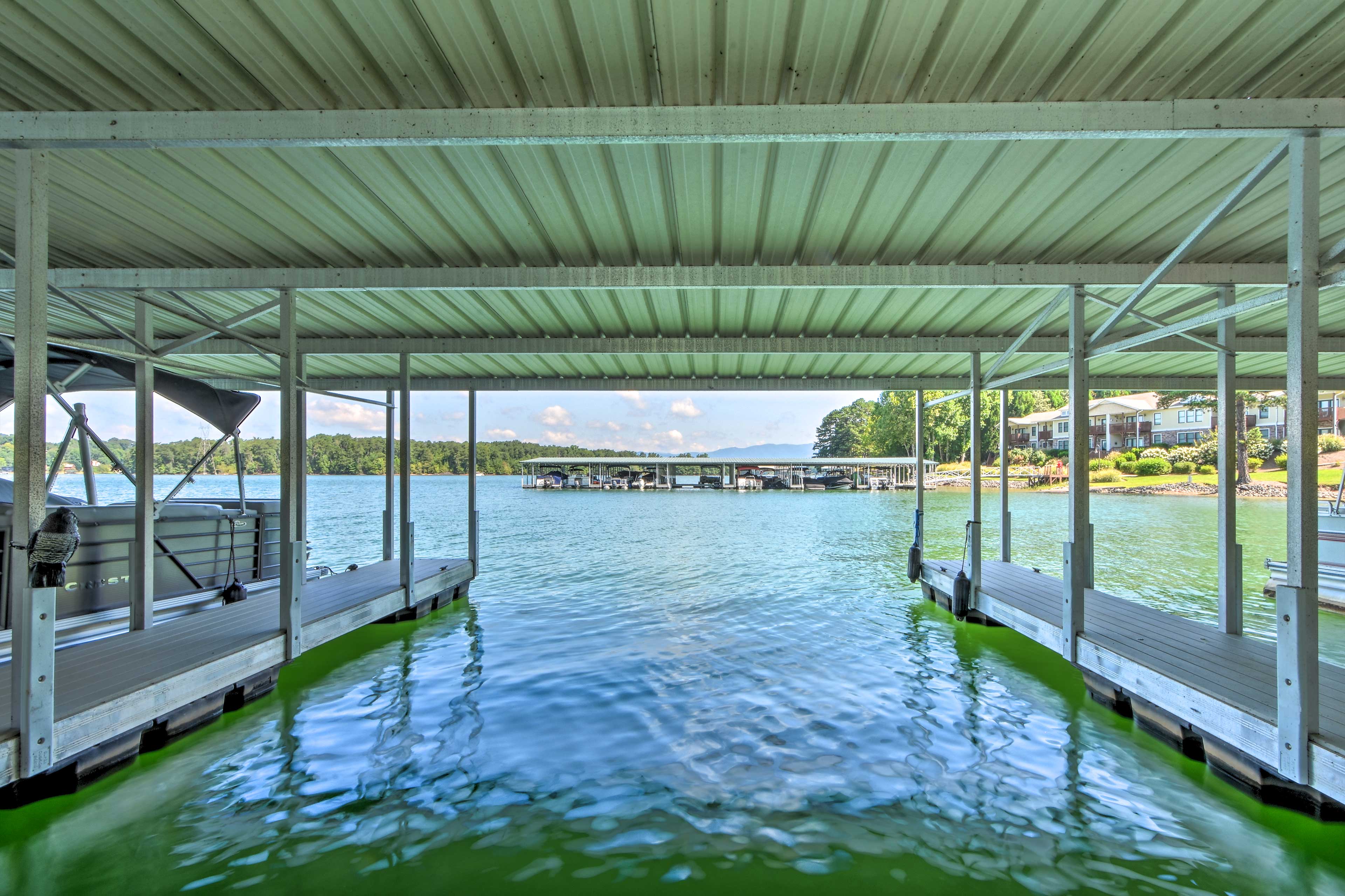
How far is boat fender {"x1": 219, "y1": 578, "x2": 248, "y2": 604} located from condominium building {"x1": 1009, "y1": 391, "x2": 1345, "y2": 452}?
5275 centimetres

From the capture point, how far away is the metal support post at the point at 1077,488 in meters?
5.81

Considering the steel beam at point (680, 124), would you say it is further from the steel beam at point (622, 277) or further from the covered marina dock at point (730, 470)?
the covered marina dock at point (730, 470)

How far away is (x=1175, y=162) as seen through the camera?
4.18 metres

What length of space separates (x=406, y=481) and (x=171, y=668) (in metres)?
4.49

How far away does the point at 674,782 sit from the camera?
4.25m

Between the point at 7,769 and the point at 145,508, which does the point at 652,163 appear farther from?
the point at 145,508

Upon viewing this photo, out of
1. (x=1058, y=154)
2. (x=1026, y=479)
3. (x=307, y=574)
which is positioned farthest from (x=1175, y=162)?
(x=1026, y=479)

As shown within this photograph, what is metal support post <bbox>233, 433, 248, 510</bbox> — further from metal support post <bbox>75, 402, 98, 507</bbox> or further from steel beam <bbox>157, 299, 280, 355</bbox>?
steel beam <bbox>157, 299, 280, 355</bbox>

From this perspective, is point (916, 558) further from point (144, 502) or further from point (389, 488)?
point (144, 502)

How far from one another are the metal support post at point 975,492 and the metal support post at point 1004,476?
923 millimetres

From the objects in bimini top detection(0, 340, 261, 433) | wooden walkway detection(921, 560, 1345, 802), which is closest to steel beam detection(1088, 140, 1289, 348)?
wooden walkway detection(921, 560, 1345, 802)

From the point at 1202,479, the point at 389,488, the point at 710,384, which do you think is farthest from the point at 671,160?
the point at 1202,479

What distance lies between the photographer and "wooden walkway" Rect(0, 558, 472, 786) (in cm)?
389

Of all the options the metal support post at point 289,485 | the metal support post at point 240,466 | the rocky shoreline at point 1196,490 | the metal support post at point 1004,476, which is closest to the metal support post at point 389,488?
the metal support post at point 240,466
